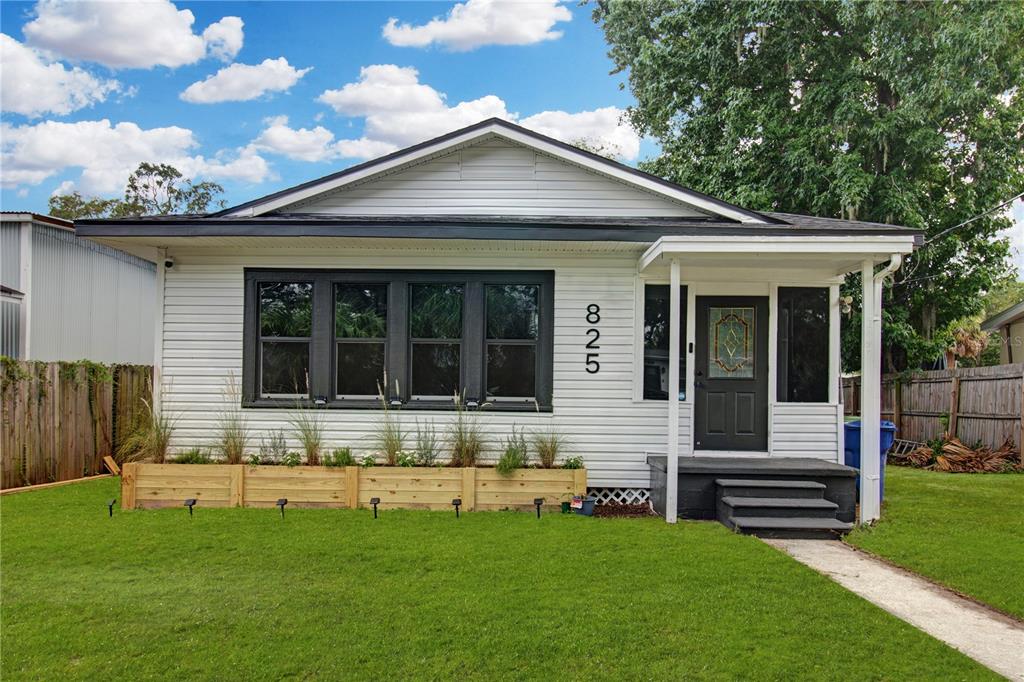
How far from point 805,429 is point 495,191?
182 inches

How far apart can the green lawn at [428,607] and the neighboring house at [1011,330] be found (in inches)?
667

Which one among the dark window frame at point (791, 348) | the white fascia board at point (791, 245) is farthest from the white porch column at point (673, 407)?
the dark window frame at point (791, 348)

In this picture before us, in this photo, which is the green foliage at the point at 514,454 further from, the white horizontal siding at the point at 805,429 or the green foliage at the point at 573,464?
the white horizontal siding at the point at 805,429

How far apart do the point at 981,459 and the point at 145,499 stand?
1321 cm

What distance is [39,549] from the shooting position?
18.1ft

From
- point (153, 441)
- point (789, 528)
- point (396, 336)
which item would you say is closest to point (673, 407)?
point (789, 528)

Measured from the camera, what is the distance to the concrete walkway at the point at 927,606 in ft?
12.4

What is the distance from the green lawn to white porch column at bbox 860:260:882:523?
1.67 metres

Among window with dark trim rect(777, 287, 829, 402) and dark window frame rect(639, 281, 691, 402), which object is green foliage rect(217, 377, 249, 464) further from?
window with dark trim rect(777, 287, 829, 402)

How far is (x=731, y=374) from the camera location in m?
8.09

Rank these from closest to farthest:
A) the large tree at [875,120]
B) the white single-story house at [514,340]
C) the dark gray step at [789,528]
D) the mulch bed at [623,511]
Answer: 1. the dark gray step at [789,528]
2. the mulch bed at [623,511]
3. the white single-story house at [514,340]
4. the large tree at [875,120]

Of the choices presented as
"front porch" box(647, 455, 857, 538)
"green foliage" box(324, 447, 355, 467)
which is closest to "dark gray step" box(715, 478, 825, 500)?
"front porch" box(647, 455, 857, 538)

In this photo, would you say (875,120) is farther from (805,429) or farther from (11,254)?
(11,254)

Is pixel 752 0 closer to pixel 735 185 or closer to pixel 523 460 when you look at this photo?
pixel 735 185
